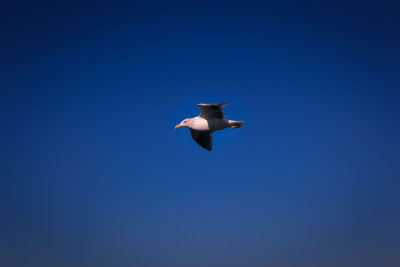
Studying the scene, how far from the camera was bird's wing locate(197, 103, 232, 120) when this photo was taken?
485 inches

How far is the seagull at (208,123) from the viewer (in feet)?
41.9

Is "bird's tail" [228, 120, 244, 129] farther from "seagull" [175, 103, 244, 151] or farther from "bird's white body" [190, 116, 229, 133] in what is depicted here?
"bird's white body" [190, 116, 229, 133]

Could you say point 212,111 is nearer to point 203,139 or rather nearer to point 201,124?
point 201,124

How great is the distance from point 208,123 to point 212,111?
0.88m

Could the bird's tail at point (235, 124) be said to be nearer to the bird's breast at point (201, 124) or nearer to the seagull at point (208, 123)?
the seagull at point (208, 123)

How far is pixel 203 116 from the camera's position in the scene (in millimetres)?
13531

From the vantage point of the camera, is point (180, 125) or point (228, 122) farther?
point (180, 125)

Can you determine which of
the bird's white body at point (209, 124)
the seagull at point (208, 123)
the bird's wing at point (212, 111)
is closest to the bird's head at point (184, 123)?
the seagull at point (208, 123)

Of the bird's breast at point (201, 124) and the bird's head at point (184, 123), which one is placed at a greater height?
the bird's head at point (184, 123)

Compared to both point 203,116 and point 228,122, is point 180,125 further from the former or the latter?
point 228,122

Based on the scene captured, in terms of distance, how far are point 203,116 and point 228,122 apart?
1371 mm

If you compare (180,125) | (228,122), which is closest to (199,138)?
(180,125)

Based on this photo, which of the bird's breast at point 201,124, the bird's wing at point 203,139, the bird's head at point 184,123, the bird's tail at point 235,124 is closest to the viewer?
the bird's breast at point 201,124

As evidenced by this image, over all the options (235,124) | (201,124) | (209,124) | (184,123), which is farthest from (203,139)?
(235,124)
